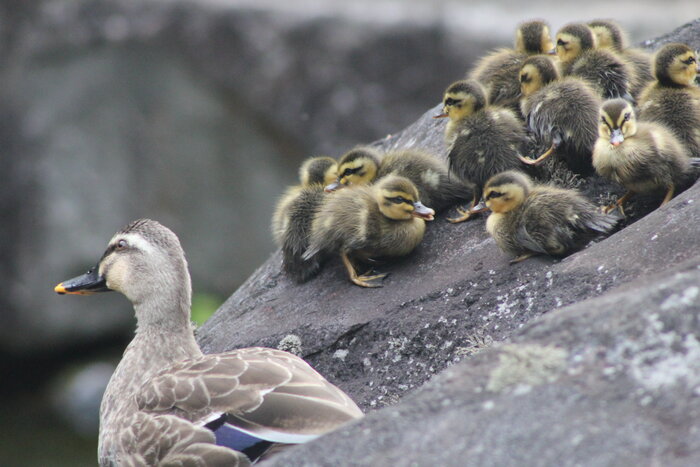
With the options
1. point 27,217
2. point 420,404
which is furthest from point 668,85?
point 27,217

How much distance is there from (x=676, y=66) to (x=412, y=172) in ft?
4.19

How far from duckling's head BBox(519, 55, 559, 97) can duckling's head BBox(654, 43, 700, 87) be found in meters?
0.48

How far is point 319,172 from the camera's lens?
15.5 ft

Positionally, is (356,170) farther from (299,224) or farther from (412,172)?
(299,224)

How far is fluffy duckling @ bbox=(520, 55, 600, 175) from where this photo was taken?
13.3ft

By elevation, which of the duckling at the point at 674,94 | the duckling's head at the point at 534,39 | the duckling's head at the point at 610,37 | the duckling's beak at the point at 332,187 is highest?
the duckling's head at the point at 534,39

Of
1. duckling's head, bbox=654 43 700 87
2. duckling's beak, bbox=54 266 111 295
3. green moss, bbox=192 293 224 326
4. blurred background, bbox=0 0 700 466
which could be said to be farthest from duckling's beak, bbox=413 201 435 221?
blurred background, bbox=0 0 700 466

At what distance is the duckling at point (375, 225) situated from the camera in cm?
402

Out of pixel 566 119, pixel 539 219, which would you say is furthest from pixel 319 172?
pixel 539 219

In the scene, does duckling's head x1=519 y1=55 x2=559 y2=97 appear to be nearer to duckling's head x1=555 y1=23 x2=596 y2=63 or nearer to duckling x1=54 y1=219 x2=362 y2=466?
duckling's head x1=555 y1=23 x2=596 y2=63

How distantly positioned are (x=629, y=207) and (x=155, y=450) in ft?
6.88

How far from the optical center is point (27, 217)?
7.93 meters

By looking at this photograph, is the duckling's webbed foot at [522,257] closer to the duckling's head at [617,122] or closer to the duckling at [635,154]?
the duckling at [635,154]

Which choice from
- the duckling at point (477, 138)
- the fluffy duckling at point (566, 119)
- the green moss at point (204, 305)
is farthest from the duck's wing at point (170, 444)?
the green moss at point (204, 305)
